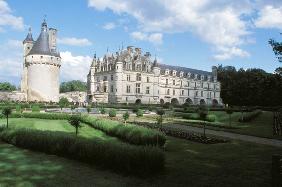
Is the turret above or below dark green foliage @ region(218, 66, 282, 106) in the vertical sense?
above

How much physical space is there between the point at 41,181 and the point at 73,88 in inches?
4614

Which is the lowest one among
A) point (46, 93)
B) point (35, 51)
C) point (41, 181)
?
point (41, 181)

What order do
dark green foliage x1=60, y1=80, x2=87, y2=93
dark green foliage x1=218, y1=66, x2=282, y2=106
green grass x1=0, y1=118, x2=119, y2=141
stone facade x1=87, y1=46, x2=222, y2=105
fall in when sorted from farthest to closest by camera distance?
dark green foliage x1=60, y1=80, x2=87, y2=93
dark green foliage x1=218, y1=66, x2=282, y2=106
stone facade x1=87, y1=46, x2=222, y2=105
green grass x1=0, y1=118, x2=119, y2=141

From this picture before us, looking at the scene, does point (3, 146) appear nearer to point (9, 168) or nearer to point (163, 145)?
point (9, 168)

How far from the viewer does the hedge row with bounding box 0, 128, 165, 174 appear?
30.5ft

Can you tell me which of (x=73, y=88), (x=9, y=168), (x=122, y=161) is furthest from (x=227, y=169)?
(x=73, y=88)

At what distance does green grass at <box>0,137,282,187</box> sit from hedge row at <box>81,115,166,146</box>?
1.22 m

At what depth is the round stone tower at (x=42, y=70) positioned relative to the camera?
6075cm

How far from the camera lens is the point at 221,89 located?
3661 inches

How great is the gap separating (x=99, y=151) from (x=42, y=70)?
53.8 metres

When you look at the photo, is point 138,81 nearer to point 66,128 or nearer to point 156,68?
point 156,68

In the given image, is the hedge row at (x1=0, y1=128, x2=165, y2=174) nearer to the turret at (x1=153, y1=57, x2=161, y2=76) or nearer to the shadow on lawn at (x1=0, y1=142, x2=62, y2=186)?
the shadow on lawn at (x1=0, y1=142, x2=62, y2=186)

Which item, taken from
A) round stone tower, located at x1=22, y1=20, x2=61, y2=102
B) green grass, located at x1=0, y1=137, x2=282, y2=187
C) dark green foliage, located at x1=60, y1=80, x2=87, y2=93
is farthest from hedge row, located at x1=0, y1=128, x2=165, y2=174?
dark green foliage, located at x1=60, y1=80, x2=87, y2=93

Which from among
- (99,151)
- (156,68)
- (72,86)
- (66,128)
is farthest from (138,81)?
(99,151)
